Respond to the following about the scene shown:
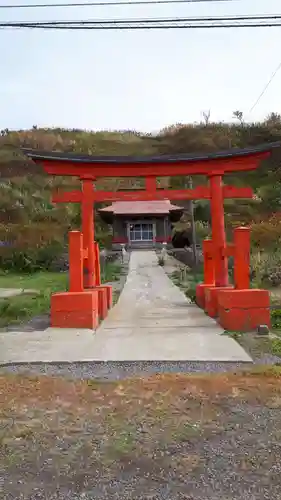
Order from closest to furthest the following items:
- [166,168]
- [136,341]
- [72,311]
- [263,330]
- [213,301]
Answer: [136,341]
[263,330]
[72,311]
[213,301]
[166,168]

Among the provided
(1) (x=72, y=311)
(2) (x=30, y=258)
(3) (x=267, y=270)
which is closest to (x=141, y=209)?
(2) (x=30, y=258)

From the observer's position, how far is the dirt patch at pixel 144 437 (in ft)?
8.98

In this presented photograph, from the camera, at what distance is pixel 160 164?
948 centimetres

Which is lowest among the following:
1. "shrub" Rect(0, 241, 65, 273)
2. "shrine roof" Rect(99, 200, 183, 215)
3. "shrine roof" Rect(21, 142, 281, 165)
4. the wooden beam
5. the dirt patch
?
the dirt patch

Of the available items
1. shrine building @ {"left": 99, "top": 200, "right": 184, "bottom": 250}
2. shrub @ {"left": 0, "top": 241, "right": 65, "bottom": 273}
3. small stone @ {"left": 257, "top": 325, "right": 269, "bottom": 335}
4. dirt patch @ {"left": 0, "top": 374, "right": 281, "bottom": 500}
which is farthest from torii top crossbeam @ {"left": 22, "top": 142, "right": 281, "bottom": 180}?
shrine building @ {"left": 99, "top": 200, "right": 184, "bottom": 250}

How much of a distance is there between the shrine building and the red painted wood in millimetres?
21523

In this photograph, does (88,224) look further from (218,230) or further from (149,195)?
(218,230)

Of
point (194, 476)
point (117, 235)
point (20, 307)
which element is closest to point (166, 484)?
point (194, 476)

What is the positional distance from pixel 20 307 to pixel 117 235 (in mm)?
22042

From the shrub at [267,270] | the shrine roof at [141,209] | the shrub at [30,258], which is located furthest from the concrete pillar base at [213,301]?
the shrine roof at [141,209]

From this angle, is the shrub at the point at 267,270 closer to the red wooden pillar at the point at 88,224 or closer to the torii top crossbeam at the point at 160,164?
the torii top crossbeam at the point at 160,164

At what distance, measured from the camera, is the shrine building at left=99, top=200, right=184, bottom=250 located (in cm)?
3147

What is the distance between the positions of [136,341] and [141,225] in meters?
26.2

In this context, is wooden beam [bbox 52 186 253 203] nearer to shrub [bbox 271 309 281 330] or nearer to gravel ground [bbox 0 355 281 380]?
shrub [bbox 271 309 281 330]
